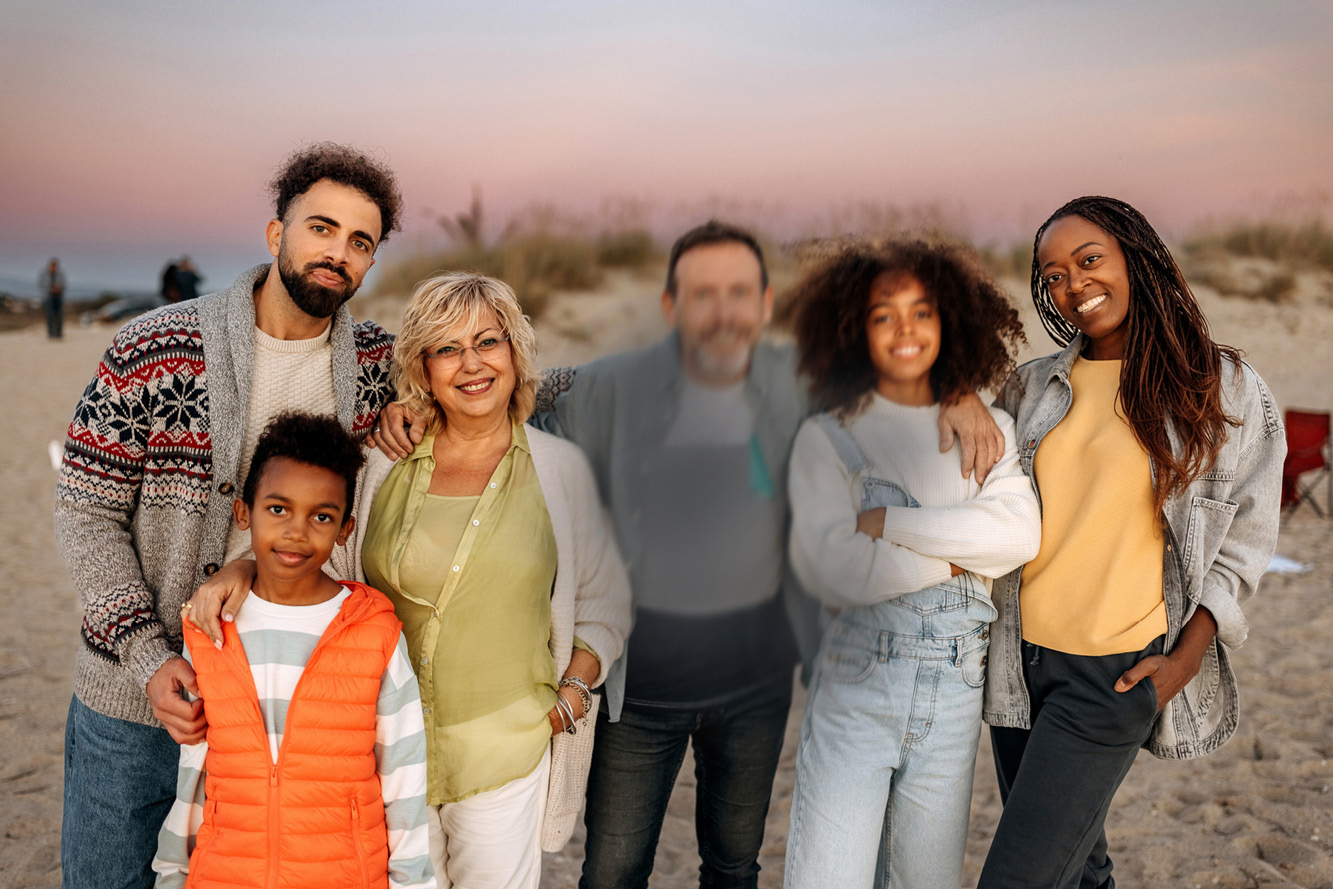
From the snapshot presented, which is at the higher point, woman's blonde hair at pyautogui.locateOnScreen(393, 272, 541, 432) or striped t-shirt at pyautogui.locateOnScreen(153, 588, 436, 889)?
woman's blonde hair at pyautogui.locateOnScreen(393, 272, 541, 432)

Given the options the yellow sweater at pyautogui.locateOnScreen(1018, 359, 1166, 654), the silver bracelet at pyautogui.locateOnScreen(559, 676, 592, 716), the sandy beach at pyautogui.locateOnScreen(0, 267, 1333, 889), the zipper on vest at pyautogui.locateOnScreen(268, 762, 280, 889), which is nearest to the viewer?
the zipper on vest at pyautogui.locateOnScreen(268, 762, 280, 889)

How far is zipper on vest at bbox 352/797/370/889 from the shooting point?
3.95ft

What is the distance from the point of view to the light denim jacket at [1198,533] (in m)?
1.31

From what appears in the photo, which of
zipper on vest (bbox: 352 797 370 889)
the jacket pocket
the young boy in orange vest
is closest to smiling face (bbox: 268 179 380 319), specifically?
the young boy in orange vest

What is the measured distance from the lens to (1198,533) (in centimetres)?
130

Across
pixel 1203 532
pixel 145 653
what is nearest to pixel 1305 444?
pixel 1203 532

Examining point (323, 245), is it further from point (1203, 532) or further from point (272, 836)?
point (1203, 532)

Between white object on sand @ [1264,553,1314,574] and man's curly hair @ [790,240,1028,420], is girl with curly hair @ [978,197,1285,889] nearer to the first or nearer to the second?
man's curly hair @ [790,240,1028,420]

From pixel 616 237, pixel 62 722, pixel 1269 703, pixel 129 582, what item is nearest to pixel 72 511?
pixel 129 582

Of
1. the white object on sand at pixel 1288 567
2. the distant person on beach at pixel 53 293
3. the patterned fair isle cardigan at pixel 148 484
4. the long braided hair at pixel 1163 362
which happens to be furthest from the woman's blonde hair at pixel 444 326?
the distant person on beach at pixel 53 293

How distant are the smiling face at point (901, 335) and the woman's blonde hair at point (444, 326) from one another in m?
0.61

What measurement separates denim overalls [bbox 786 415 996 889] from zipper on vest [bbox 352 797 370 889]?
613mm

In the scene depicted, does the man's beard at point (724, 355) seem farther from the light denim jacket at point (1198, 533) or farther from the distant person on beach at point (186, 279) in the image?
the distant person on beach at point (186, 279)

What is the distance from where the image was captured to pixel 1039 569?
4.27 feet
